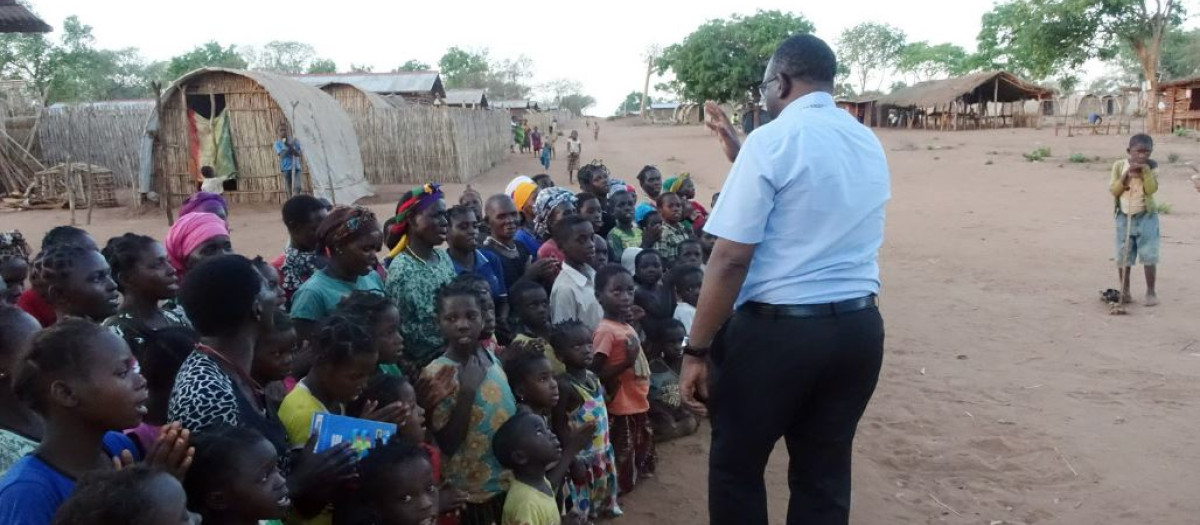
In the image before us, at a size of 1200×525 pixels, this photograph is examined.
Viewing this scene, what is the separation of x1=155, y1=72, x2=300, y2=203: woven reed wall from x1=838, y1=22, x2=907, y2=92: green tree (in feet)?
232

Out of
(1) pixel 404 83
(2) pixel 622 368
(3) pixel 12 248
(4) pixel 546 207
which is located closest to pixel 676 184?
(4) pixel 546 207

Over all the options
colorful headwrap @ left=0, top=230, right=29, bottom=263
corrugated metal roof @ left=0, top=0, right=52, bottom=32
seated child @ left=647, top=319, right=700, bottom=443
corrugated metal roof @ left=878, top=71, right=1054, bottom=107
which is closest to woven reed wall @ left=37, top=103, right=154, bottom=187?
corrugated metal roof @ left=0, top=0, right=52, bottom=32

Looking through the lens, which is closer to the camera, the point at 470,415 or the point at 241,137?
the point at 470,415

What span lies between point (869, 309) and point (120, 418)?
2.15 meters

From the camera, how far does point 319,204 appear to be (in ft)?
13.6

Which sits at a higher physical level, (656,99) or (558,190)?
(656,99)

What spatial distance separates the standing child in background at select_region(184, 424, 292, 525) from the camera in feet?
6.44

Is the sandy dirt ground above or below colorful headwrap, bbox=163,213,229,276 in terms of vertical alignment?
below

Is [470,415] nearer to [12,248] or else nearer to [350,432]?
[350,432]

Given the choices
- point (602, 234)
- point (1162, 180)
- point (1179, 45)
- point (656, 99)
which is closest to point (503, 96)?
point (656, 99)

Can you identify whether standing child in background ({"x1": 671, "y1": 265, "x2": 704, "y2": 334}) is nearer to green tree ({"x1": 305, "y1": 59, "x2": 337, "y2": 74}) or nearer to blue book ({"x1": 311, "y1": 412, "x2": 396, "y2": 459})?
blue book ({"x1": 311, "y1": 412, "x2": 396, "y2": 459})

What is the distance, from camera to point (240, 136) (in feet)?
52.5

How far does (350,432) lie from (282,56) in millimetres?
87788

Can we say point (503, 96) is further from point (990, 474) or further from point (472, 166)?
point (990, 474)
